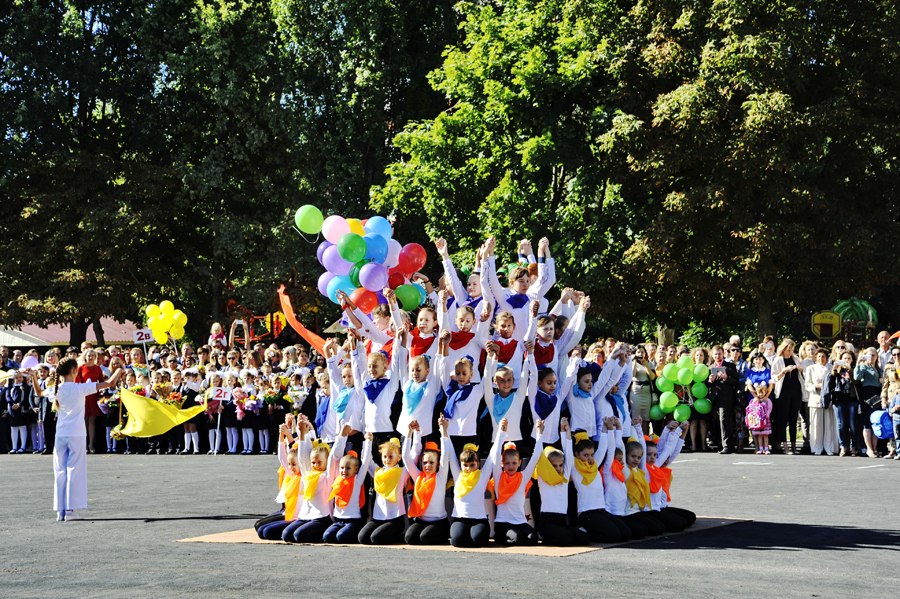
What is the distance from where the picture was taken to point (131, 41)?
35688mm

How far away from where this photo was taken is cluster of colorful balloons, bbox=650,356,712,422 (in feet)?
61.6

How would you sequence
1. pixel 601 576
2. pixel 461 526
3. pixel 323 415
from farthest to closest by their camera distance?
pixel 323 415
pixel 461 526
pixel 601 576

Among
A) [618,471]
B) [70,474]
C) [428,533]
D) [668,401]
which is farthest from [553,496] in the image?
[668,401]

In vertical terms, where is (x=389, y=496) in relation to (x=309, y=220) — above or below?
below

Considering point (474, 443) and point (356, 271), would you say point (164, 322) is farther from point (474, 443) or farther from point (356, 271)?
point (474, 443)

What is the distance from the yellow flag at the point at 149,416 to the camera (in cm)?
1862

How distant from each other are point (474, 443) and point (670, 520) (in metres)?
2.00

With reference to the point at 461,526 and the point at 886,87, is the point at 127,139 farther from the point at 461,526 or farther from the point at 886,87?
the point at 461,526

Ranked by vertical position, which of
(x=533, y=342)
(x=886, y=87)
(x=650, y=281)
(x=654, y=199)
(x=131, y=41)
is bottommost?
(x=533, y=342)

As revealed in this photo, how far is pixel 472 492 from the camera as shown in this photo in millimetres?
9789

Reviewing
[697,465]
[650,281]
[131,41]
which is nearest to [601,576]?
[697,465]

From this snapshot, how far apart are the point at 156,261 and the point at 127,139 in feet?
15.9

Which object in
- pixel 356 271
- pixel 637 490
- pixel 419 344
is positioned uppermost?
pixel 356 271

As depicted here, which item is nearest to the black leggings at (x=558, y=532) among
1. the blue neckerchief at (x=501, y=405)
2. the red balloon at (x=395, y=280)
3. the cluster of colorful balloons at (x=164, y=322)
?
the blue neckerchief at (x=501, y=405)
